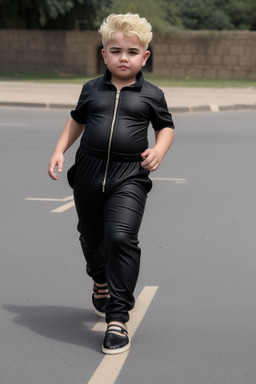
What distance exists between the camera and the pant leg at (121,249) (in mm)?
4266

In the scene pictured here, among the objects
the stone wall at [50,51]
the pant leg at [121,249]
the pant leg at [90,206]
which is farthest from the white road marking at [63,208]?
the stone wall at [50,51]

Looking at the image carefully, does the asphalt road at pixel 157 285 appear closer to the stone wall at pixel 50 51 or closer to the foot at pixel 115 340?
the foot at pixel 115 340

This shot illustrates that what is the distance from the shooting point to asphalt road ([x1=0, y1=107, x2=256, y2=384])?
13.5ft

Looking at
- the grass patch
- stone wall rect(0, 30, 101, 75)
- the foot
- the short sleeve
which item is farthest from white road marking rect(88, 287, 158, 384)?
stone wall rect(0, 30, 101, 75)

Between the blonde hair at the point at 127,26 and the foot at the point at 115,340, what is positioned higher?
the blonde hair at the point at 127,26

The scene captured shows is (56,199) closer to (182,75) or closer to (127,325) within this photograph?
(127,325)

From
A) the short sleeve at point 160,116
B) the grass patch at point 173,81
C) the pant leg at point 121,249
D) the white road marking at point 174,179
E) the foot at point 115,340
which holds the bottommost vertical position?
the grass patch at point 173,81

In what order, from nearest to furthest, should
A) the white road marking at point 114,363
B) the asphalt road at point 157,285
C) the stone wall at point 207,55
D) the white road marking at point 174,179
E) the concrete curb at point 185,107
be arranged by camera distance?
the white road marking at point 114,363 → the asphalt road at point 157,285 → the white road marking at point 174,179 → the concrete curb at point 185,107 → the stone wall at point 207,55

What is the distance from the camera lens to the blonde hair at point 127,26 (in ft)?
14.1

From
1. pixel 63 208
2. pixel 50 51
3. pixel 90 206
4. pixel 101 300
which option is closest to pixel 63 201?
pixel 63 208

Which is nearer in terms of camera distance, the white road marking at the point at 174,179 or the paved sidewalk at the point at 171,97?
the white road marking at the point at 174,179

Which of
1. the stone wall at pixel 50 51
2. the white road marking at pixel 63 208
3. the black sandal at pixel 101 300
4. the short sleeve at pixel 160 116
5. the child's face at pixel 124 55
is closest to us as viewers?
the child's face at pixel 124 55

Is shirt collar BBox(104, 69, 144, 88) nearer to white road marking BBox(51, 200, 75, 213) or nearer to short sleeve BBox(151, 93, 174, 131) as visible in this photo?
short sleeve BBox(151, 93, 174, 131)

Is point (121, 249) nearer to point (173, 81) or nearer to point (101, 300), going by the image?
point (101, 300)
